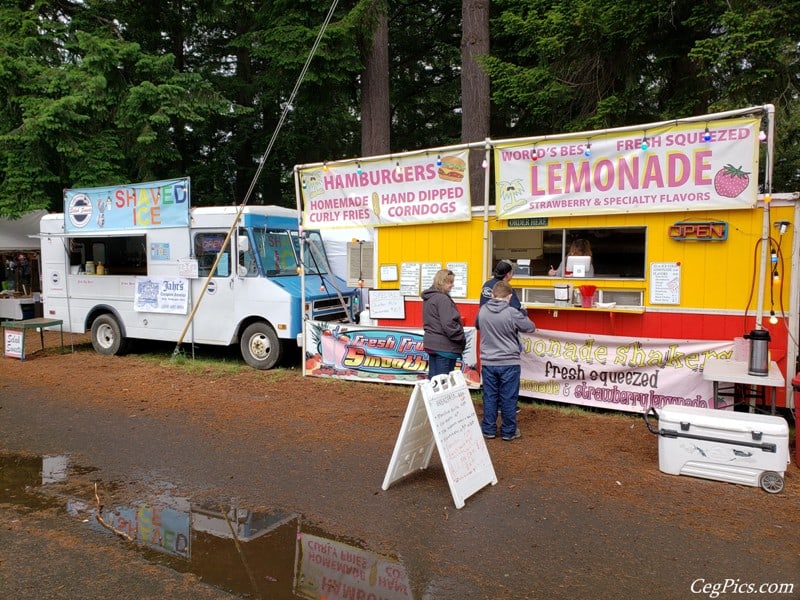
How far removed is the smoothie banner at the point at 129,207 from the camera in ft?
36.4

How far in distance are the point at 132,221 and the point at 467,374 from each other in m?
7.00

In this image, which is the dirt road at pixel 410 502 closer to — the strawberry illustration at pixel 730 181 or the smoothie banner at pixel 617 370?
the smoothie banner at pixel 617 370

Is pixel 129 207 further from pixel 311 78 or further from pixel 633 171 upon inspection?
pixel 633 171

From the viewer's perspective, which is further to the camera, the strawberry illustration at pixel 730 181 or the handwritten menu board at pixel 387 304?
the handwritten menu board at pixel 387 304

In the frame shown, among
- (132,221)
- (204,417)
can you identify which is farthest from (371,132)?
(204,417)

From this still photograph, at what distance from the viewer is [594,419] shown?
24.1 ft

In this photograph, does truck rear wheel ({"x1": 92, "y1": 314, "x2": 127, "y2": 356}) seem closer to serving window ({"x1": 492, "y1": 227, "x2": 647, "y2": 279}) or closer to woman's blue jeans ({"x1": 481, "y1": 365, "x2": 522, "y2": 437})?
serving window ({"x1": 492, "y1": 227, "x2": 647, "y2": 279})

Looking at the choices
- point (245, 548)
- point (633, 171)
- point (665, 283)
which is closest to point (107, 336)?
point (245, 548)

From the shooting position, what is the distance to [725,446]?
5254 mm

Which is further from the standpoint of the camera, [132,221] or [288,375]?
[132,221]

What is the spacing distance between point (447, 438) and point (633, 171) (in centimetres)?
405

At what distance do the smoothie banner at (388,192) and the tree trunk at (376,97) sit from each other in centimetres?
514

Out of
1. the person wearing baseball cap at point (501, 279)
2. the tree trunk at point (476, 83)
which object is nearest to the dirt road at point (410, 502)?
the person wearing baseball cap at point (501, 279)

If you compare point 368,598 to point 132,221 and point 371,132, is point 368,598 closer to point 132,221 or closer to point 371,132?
point 132,221
